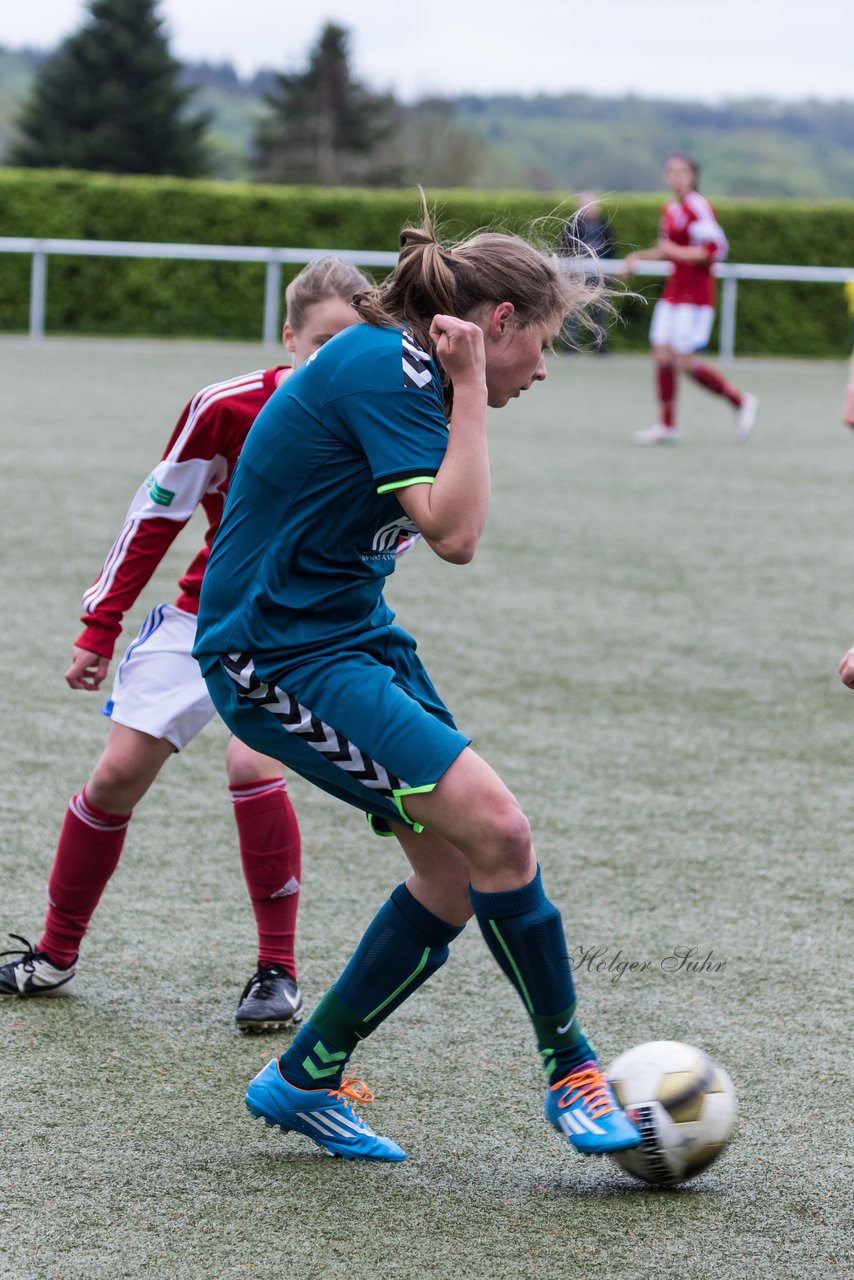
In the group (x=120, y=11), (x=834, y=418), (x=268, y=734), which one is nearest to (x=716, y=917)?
(x=268, y=734)

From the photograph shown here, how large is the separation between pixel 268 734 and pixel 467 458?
551 millimetres

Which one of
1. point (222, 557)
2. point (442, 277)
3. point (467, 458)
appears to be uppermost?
point (442, 277)

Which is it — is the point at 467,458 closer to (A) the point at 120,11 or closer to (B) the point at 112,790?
(B) the point at 112,790

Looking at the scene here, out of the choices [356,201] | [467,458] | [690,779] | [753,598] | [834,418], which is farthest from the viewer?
[356,201]

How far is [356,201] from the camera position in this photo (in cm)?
2383

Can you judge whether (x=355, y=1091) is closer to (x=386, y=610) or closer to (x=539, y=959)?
(x=539, y=959)

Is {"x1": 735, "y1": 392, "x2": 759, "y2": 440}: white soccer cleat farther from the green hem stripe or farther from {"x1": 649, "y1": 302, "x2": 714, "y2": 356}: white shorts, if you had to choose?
the green hem stripe

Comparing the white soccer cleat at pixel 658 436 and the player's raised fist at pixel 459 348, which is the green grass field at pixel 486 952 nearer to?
the player's raised fist at pixel 459 348

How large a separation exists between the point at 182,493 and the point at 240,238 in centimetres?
2140

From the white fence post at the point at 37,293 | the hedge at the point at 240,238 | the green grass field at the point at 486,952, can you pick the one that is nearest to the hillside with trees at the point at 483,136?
the hedge at the point at 240,238

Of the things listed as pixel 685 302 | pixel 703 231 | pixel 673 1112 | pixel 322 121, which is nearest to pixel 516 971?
pixel 673 1112

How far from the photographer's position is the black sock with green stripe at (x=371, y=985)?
2672mm

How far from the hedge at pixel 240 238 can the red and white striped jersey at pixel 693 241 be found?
8628 mm

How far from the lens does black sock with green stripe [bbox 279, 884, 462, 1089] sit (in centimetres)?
267
